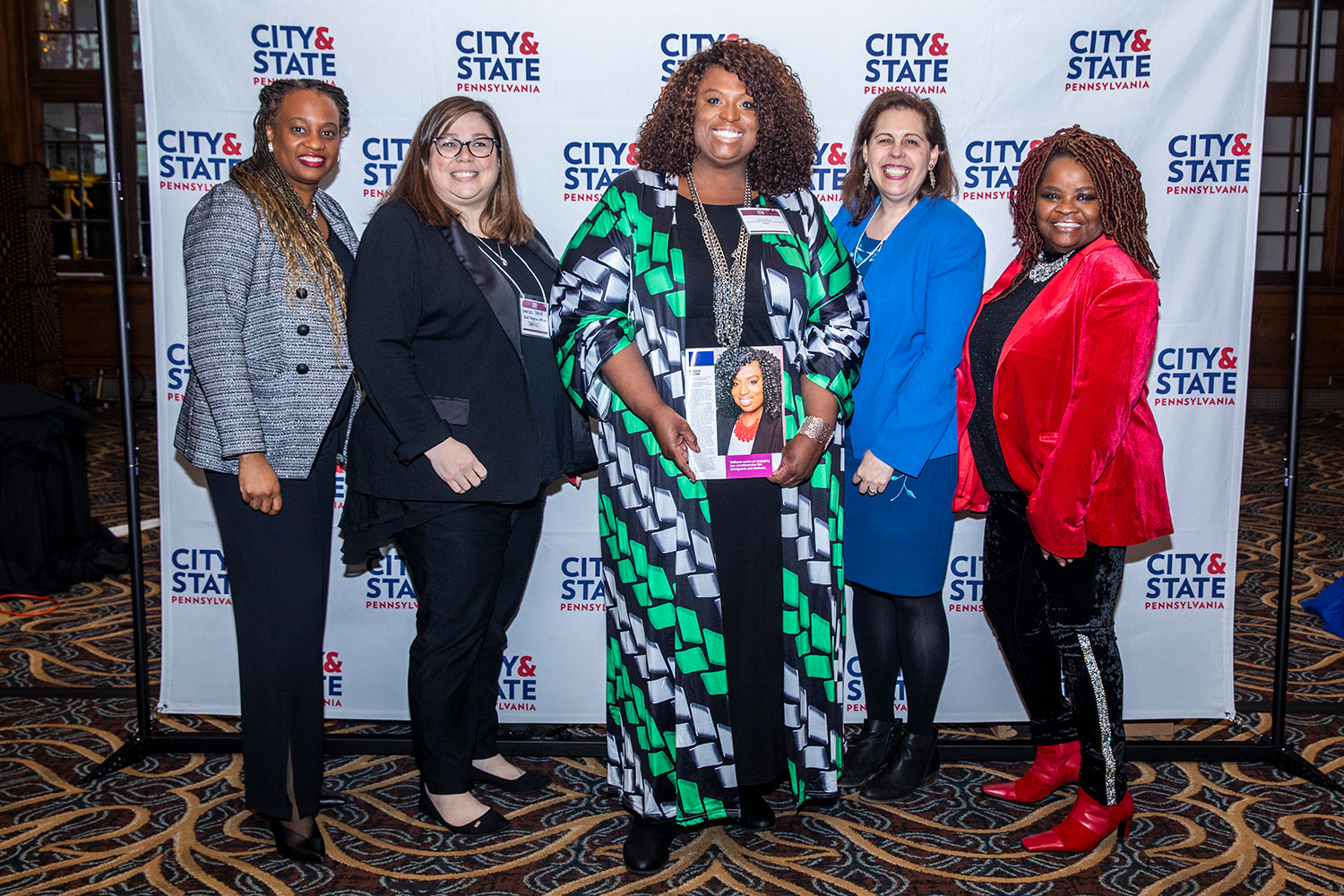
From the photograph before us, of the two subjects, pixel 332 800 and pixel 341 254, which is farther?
pixel 332 800

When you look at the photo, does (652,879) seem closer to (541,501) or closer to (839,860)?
(839,860)

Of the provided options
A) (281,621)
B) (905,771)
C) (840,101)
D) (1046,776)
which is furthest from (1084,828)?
(840,101)

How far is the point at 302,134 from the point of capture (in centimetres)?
240

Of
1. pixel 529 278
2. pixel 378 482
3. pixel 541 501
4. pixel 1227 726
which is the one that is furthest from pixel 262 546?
pixel 1227 726

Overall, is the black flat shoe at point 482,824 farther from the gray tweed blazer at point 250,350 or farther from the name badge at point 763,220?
the name badge at point 763,220

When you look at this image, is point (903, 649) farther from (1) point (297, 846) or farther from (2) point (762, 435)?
(1) point (297, 846)

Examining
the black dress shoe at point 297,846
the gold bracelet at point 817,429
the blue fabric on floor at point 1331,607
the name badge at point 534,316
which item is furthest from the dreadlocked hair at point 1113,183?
the blue fabric on floor at point 1331,607

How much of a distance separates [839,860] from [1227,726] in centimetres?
160

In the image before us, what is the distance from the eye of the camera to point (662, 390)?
7.55 ft

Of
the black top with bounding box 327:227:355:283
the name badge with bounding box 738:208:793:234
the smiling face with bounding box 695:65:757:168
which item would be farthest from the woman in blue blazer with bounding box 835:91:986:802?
the black top with bounding box 327:227:355:283

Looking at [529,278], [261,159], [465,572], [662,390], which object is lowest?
[465,572]

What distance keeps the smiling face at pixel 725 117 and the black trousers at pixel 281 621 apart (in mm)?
1079

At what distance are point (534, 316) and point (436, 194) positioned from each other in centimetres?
37

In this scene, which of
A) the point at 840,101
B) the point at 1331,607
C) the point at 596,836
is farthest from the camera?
the point at 1331,607
